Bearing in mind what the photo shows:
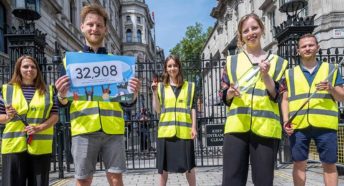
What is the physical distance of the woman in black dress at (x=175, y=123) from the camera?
5.61 meters

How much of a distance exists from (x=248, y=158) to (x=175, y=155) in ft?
7.71

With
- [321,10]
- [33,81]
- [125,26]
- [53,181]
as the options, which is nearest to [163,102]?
Result: [33,81]

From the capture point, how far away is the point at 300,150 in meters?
4.68

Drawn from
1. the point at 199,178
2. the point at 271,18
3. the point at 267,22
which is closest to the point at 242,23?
the point at 199,178

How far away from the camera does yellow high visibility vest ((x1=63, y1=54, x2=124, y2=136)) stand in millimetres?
3408

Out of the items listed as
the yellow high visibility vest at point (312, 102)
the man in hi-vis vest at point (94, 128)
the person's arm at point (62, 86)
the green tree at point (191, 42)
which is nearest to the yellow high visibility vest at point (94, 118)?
the man in hi-vis vest at point (94, 128)

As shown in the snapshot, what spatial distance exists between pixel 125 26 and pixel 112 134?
2906 inches

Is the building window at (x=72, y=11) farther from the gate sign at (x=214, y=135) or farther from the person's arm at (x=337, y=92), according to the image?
the person's arm at (x=337, y=92)

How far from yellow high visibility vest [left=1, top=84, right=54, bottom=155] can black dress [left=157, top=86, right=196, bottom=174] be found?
1.72 metres

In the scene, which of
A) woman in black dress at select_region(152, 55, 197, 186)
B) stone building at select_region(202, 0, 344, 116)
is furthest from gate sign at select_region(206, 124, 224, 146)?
woman in black dress at select_region(152, 55, 197, 186)

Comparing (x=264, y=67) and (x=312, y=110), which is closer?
(x=264, y=67)

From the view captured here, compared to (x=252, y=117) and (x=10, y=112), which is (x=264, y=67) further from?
(x=10, y=112)

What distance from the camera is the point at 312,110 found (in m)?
→ 4.73

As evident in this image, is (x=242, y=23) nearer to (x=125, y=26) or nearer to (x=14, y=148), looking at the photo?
(x=14, y=148)
